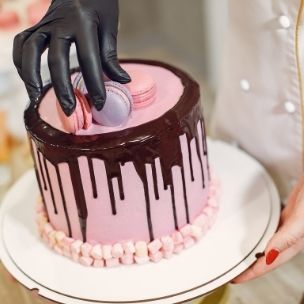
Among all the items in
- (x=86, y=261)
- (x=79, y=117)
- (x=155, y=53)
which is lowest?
(x=155, y=53)

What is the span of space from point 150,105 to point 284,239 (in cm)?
25

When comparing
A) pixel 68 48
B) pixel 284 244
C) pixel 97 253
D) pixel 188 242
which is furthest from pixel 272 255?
pixel 68 48

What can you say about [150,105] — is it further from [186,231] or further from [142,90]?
[186,231]

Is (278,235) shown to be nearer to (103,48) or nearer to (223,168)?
(223,168)

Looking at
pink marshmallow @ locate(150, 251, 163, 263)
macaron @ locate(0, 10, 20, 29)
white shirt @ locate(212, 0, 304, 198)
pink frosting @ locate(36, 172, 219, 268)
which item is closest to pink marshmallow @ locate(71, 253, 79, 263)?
pink frosting @ locate(36, 172, 219, 268)

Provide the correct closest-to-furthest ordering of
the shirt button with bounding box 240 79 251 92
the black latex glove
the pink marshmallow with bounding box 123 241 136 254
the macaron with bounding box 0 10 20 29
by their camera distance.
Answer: the black latex glove → the pink marshmallow with bounding box 123 241 136 254 → the shirt button with bounding box 240 79 251 92 → the macaron with bounding box 0 10 20 29

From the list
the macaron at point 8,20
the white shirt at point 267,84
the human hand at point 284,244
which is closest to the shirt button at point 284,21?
the white shirt at point 267,84

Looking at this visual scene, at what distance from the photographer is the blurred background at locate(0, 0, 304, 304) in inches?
37.0

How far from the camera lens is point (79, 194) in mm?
817

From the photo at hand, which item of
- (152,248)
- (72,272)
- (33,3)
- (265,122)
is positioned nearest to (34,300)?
(72,272)

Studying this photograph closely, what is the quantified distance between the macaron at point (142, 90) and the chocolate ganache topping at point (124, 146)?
0.04 metres

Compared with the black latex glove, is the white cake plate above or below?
below

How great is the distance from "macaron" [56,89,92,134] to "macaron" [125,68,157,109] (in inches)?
2.5

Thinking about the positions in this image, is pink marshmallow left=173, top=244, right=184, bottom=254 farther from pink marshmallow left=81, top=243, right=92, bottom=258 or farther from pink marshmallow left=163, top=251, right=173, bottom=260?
pink marshmallow left=81, top=243, right=92, bottom=258
